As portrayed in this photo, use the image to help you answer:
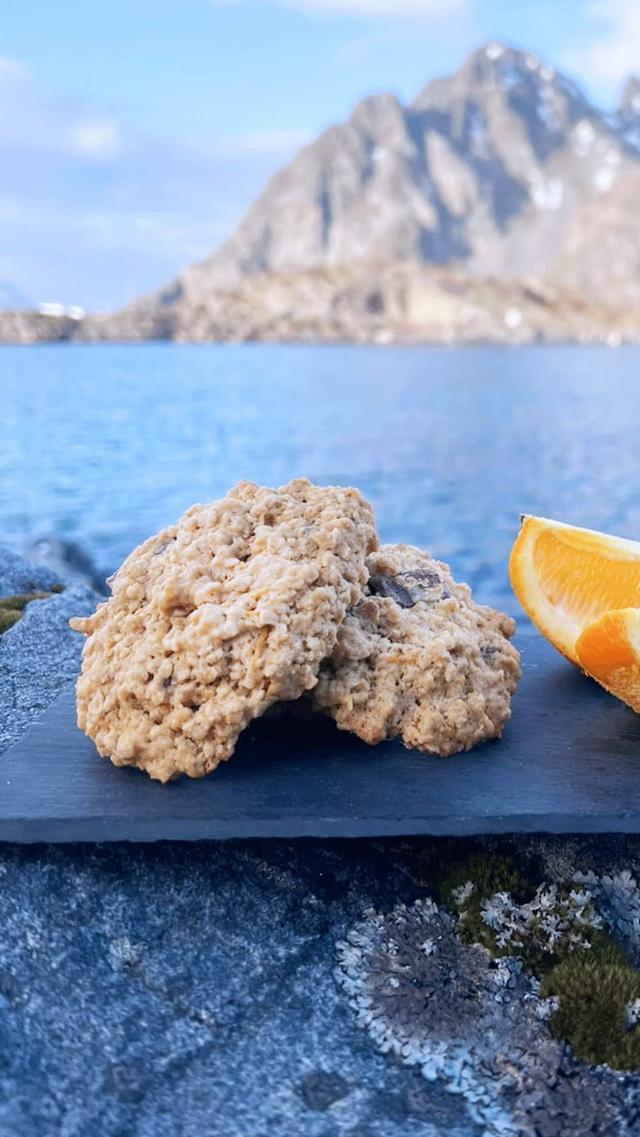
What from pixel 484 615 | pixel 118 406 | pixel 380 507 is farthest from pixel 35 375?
pixel 484 615

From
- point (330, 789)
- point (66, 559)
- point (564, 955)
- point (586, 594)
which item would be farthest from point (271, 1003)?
point (66, 559)

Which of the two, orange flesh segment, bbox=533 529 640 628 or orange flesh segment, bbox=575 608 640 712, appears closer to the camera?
orange flesh segment, bbox=575 608 640 712

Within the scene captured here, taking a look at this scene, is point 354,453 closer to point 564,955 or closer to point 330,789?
point 330,789

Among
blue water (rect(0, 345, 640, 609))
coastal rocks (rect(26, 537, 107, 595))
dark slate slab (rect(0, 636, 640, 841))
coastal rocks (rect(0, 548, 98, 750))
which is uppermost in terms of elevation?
dark slate slab (rect(0, 636, 640, 841))

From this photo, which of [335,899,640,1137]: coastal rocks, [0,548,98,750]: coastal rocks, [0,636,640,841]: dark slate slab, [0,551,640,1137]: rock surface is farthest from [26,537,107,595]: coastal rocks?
[335,899,640,1137]: coastal rocks

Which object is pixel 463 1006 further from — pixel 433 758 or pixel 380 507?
pixel 380 507

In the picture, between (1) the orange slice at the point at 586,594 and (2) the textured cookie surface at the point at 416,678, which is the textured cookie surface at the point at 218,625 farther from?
(1) the orange slice at the point at 586,594

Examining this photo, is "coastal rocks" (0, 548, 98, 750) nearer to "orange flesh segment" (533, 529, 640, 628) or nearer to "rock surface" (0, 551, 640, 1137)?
"rock surface" (0, 551, 640, 1137)
